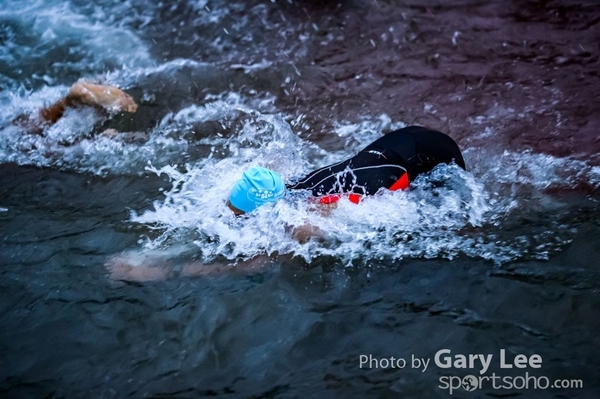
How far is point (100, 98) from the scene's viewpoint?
658cm

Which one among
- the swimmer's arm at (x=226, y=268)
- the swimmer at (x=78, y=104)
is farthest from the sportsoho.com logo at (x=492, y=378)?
the swimmer at (x=78, y=104)

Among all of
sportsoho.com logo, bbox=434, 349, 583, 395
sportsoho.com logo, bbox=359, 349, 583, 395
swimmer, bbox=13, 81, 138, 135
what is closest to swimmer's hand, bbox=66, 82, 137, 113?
swimmer, bbox=13, 81, 138, 135

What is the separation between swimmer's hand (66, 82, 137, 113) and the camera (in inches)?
258

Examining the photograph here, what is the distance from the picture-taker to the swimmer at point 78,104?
653 cm

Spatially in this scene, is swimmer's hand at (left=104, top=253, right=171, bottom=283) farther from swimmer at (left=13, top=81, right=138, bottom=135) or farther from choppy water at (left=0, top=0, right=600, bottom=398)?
swimmer at (left=13, top=81, right=138, bottom=135)

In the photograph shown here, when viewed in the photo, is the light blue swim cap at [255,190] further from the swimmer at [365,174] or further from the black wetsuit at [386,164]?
the black wetsuit at [386,164]

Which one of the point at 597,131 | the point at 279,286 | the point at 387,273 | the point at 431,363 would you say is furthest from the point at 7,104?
the point at 597,131

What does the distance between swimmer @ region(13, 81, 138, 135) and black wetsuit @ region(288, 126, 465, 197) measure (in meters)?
2.95

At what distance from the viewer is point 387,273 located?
411 centimetres

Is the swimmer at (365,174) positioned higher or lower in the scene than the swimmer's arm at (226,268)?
higher

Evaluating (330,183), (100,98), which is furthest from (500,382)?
(100,98)

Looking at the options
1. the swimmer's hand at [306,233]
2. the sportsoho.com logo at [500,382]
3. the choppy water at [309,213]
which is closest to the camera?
the sportsoho.com logo at [500,382]

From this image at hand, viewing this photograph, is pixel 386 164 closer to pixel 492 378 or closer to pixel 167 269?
pixel 492 378

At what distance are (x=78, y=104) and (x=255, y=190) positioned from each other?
3.30 m
